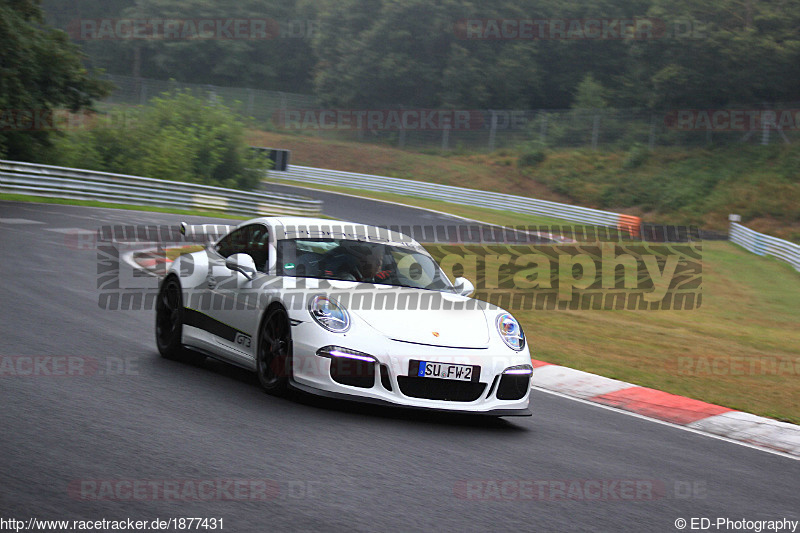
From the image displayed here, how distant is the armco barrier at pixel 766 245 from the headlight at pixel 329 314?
2535 cm

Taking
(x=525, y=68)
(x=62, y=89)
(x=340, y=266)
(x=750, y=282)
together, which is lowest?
(x=750, y=282)

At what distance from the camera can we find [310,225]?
26.3 feet

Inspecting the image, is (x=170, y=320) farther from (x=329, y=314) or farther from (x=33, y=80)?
(x=33, y=80)

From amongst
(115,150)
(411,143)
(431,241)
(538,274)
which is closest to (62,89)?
(115,150)

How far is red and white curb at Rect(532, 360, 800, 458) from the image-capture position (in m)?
7.72

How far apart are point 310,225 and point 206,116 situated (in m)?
31.3

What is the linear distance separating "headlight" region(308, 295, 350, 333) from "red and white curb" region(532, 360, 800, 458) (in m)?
3.00

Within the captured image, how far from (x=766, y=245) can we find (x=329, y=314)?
30.4 metres

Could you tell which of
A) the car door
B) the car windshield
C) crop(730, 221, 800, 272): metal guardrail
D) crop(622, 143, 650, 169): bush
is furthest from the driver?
crop(622, 143, 650, 169): bush

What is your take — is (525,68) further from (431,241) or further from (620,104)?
(431,241)

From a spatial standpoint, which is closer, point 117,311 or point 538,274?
point 117,311

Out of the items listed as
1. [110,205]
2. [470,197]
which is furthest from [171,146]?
[470,197]

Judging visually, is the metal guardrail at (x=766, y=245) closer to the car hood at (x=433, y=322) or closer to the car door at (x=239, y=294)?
the car hood at (x=433, y=322)

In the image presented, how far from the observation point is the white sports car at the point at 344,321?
256 inches
